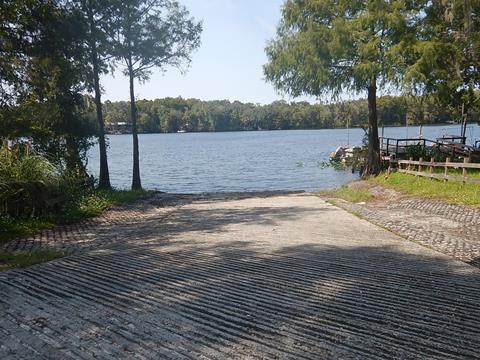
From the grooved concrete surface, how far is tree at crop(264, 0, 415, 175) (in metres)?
11.6

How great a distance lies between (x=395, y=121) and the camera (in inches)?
4085

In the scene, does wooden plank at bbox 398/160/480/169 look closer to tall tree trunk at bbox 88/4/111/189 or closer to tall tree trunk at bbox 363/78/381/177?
tall tree trunk at bbox 363/78/381/177

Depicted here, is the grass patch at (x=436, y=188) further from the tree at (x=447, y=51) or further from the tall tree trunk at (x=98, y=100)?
the tall tree trunk at (x=98, y=100)

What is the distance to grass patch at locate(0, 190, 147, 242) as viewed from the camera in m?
9.27

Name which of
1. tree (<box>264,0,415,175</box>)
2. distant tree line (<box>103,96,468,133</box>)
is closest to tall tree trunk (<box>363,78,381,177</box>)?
tree (<box>264,0,415,175</box>)

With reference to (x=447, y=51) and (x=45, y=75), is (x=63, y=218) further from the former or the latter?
(x=447, y=51)

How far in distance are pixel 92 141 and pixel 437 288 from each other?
1759 cm

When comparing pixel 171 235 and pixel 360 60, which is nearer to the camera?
pixel 171 235

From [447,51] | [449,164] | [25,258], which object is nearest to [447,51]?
[447,51]

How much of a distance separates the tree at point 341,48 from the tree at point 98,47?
8.37 meters

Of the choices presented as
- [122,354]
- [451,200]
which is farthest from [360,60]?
[122,354]

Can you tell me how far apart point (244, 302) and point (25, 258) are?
438cm

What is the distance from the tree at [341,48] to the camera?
17969mm

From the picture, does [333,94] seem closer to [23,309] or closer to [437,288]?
[437,288]
